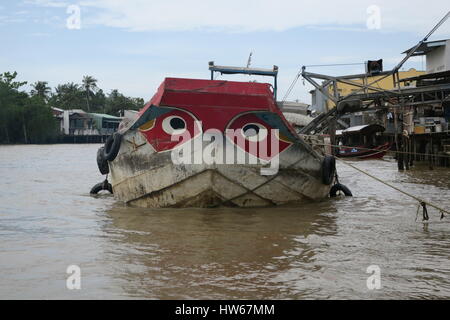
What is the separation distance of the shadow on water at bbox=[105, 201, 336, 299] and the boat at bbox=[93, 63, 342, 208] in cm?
29

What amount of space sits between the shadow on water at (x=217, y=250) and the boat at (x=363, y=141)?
2095 centimetres

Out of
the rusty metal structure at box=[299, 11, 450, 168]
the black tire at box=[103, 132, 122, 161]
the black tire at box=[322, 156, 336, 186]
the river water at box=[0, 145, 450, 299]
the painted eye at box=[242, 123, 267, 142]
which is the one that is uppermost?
the rusty metal structure at box=[299, 11, 450, 168]

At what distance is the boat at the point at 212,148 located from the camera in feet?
26.2

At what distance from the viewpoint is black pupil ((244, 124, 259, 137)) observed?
8211 mm

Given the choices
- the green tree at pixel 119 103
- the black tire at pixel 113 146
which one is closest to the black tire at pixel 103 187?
the black tire at pixel 113 146

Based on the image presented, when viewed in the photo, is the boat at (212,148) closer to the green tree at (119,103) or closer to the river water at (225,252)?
the river water at (225,252)

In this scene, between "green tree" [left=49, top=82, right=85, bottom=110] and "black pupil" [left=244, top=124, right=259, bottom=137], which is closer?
"black pupil" [left=244, top=124, right=259, bottom=137]

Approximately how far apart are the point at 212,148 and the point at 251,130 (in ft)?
2.25

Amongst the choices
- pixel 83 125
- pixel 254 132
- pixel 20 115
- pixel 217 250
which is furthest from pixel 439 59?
pixel 83 125

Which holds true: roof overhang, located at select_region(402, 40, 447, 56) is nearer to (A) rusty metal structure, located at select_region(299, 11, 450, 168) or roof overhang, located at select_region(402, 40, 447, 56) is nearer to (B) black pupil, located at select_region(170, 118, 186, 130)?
(A) rusty metal structure, located at select_region(299, 11, 450, 168)

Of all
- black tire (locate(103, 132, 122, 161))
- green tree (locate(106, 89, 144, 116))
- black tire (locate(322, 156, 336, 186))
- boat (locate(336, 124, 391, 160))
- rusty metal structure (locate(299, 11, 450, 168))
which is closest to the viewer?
black tire (locate(103, 132, 122, 161))

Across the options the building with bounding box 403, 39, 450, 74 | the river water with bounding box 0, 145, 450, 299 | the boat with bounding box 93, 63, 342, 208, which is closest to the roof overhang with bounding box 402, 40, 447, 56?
the building with bounding box 403, 39, 450, 74
